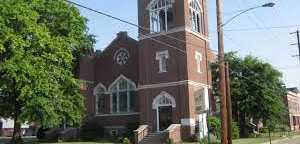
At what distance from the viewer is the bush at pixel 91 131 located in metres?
44.0

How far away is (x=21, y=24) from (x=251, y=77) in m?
24.5

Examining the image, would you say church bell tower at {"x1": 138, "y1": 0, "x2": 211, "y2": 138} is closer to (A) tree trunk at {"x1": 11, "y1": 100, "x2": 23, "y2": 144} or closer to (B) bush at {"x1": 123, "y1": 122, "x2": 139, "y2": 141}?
(B) bush at {"x1": 123, "y1": 122, "x2": 139, "y2": 141}

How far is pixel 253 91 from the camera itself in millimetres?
46250

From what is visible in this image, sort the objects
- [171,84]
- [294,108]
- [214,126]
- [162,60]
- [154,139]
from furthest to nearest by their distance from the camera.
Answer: [294,108] → [162,60] → [171,84] → [214,126] → [154,139]

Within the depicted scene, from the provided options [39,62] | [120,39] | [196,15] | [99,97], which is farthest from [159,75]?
[39,62]

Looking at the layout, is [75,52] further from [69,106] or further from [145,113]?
[145,113]

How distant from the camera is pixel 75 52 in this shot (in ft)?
149

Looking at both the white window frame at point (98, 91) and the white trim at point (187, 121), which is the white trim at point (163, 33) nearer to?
the white trim at point (187, 121)

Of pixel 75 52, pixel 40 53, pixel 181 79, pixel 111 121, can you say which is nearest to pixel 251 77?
pixel 181 79

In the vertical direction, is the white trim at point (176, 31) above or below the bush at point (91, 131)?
above

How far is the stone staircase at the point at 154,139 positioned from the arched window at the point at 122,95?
7591 millimetres

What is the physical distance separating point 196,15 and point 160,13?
353cm

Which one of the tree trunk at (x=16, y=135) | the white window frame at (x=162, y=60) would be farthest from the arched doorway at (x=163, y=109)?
the tree trunk at (x=16, y=135)

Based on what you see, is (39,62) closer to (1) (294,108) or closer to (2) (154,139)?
(2) (154,139)
